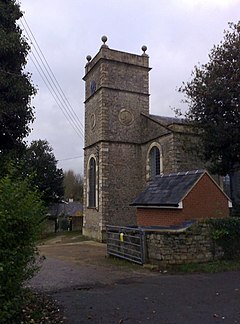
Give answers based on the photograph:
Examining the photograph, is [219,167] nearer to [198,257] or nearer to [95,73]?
[198,257]

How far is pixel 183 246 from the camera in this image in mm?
11328

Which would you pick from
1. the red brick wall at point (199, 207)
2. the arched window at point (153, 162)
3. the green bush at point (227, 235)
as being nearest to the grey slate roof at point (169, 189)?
the red brick wall at point (199, 207)

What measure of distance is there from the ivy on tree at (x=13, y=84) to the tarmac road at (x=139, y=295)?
4.64 meters

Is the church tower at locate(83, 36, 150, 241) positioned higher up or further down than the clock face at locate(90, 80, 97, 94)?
further down

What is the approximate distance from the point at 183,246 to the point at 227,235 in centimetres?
180

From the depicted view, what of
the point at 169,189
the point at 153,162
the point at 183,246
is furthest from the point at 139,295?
the point at 153,162

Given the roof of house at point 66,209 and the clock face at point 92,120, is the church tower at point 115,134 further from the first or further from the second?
the roof of house at point 66,209

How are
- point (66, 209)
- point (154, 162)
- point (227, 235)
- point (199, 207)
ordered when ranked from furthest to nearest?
1. point (66, 209)
2. point (154, 162)
3. point (199, 207)
4. point (227, 235)

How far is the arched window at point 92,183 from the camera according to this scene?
83.3 ft

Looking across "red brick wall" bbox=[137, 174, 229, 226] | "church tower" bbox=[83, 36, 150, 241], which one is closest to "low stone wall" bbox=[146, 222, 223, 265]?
"red brick wall" bbox=[137, 174, 229, 226]

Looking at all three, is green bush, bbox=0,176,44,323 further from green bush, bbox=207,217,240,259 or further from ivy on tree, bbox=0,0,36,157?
green bush, bbox=207,217,240,259

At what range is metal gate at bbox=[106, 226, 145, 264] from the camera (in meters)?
12.0

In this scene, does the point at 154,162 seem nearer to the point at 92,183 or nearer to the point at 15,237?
the point at 92,183

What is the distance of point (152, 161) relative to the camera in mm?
23000
